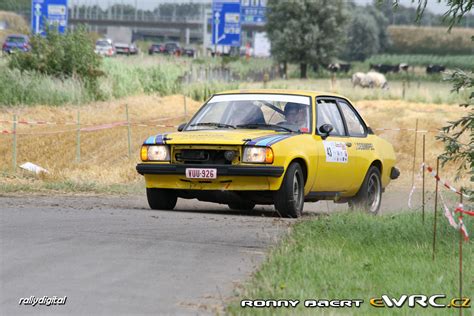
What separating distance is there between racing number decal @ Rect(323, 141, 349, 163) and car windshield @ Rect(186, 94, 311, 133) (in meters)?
0.34

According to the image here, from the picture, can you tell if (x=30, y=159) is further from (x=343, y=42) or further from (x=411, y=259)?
(x=343, y=42)

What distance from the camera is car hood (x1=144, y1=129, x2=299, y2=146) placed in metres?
13.6

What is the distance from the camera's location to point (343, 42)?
83500 mm

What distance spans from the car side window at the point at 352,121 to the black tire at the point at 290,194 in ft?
6.65

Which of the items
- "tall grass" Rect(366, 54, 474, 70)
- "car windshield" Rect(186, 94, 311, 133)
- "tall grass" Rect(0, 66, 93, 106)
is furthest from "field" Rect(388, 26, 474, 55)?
"car windshield" Rect(186, 94, 311, 133)

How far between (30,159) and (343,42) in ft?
191

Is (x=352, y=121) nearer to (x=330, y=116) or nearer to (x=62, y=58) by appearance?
(x=330, y=116)

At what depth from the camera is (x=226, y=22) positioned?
237 feet

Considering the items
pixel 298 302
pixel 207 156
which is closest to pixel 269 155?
pixel 207 156

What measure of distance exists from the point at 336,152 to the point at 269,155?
1708 millimetres

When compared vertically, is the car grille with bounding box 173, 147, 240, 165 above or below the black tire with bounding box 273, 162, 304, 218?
above

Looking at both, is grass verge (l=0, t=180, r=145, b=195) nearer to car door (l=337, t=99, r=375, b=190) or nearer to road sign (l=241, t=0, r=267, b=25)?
car door (l=337, t=99, r=375, b=190)

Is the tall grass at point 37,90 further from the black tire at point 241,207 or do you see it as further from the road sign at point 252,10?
the road sign at point 252,10

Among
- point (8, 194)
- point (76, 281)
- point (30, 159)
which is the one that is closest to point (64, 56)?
point (30, 159)
